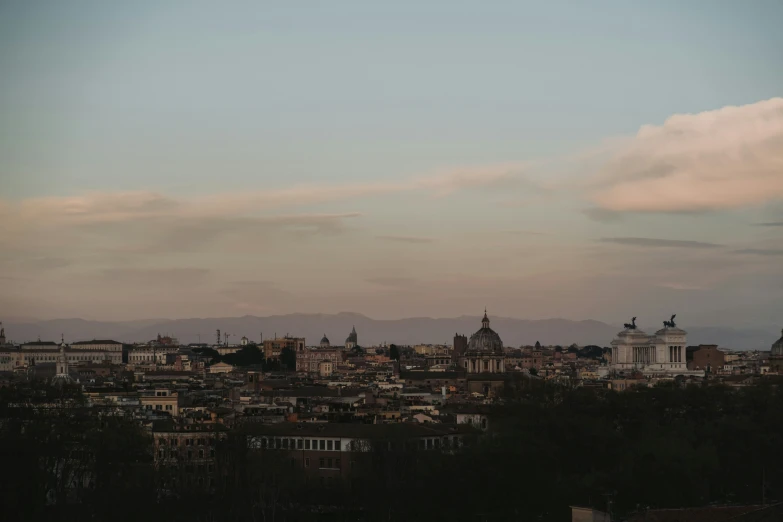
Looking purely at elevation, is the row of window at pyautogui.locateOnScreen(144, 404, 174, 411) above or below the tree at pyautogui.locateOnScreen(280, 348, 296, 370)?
below

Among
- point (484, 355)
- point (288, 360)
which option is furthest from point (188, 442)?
point (288, 360)

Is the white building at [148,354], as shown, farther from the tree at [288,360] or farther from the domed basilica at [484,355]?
the domed basilica at [484,355]

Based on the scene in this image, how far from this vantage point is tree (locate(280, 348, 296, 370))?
166 meters

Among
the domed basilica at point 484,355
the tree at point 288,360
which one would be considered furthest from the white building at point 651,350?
the tree at point 288,360

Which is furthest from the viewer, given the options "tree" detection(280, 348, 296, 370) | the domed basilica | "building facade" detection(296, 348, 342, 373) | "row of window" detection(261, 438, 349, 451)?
"building facade" detection(296, 348, 342, 373)

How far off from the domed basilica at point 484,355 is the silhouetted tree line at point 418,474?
7490cm

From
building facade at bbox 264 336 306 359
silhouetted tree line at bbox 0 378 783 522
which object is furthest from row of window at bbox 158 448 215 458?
building facade at bbox 264 336 306 359

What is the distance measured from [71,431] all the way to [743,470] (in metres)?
21.5

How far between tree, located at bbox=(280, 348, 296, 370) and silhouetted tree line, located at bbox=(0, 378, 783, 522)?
345 ft

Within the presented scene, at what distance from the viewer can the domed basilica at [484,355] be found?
136m

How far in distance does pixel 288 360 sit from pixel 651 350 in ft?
138

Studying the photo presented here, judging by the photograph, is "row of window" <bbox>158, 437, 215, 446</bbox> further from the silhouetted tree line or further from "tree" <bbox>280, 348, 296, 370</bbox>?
"tree" <bbox>280, 348, 296, 370</bbox>

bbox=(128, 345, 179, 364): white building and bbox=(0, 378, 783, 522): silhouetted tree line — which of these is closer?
bbox=(0, 378, 783, 522): silhouetted tree line

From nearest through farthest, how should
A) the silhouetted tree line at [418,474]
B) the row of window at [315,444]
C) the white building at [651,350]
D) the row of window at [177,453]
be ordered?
the silhouetted tree line at [418,474]
the row of window at [315,444]
the row of window at [177,453]
the white building at [651,350]
